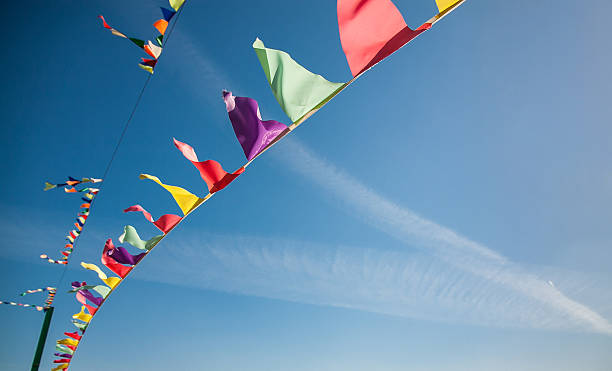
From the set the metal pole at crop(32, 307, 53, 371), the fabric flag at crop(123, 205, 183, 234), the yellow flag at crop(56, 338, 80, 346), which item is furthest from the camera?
the yellow flag at crop(56, 338, 80, 346)

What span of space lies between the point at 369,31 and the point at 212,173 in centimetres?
139

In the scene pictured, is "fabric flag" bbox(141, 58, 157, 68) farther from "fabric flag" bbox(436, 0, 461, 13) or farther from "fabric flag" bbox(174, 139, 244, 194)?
"fabric flag" bbox(436, 0, 461, 13)

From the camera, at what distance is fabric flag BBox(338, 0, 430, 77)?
1589 mm

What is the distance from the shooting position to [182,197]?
8.30 ft

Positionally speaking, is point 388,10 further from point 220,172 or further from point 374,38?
point 220,172

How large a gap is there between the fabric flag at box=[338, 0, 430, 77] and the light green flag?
26cm

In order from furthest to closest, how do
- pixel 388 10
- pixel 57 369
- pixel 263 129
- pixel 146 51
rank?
pixel 57 369 → pixel 146 51 → pixel 263 129 → pixel 388 10

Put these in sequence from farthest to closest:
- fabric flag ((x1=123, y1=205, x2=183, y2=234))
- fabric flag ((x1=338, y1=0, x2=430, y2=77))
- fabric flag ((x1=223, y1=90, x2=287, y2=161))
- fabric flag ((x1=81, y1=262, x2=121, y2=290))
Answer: fabric flag ((x1=81, y1=262, x2=121, y2=290)) → fabric flag ((x1=123, y1=205, x2=183, y2=234)) → fabric flag ((x1=223, y1=90, x2=287, y2=161)) → fabric flag ((x1=338, y1=0, x2=430, y2=77))

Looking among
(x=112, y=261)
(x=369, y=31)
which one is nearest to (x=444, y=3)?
(x=369, y=31)

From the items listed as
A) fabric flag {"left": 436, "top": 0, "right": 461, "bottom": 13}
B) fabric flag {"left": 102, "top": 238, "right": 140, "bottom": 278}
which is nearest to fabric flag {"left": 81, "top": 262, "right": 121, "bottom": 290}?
fabric flag {"left": 102, "top": 238, "right": 140, "bottom": 278}

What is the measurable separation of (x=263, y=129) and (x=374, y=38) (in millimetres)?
837

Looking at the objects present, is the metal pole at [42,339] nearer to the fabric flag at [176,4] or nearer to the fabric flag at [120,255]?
the fabric flag at [120,255]

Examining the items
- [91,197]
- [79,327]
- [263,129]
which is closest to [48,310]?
[79,327]

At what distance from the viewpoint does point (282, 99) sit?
6.11ft
